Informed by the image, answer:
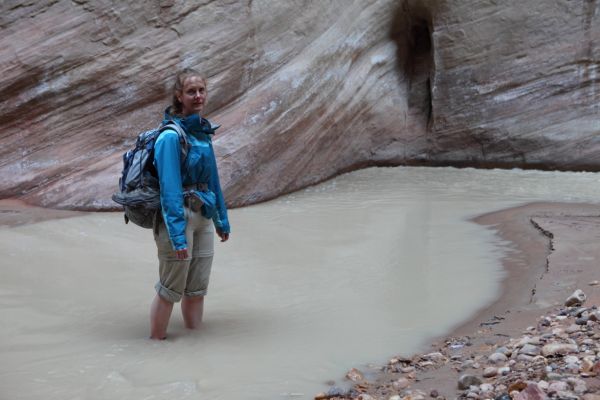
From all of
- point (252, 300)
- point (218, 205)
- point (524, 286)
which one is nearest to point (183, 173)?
point (218, 205)

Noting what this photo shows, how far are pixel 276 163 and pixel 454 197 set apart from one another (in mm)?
2195

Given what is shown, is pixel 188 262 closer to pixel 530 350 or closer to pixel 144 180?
pixel 144 180

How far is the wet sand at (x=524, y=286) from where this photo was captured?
308cm

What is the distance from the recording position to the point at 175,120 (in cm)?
354

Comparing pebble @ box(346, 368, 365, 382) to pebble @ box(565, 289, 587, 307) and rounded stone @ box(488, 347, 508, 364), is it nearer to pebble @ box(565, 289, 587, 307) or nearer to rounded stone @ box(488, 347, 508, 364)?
rounded stone @ box(488, 347, 508, 364)

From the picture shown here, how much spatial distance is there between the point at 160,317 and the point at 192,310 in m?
0.23

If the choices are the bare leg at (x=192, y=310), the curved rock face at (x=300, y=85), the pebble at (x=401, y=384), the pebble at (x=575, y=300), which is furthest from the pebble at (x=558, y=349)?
the curved rock face at (x=300, y=85)

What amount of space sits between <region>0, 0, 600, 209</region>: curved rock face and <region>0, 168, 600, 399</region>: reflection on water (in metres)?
1.40

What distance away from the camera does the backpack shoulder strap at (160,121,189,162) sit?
→ 3475 mm

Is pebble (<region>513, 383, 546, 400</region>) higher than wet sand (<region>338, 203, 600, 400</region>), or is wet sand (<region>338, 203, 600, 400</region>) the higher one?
pebble (<region>513, 383, 546, 400</region>)

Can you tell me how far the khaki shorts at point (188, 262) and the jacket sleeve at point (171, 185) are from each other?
132mm

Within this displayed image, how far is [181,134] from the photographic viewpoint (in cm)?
348

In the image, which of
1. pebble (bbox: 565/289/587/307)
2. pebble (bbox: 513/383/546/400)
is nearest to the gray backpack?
pebble (bbox: 513/383/546/400)

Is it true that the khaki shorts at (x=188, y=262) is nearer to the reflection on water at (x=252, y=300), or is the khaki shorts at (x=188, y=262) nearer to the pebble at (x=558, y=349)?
the reflection on water at (x=252, y=300)
